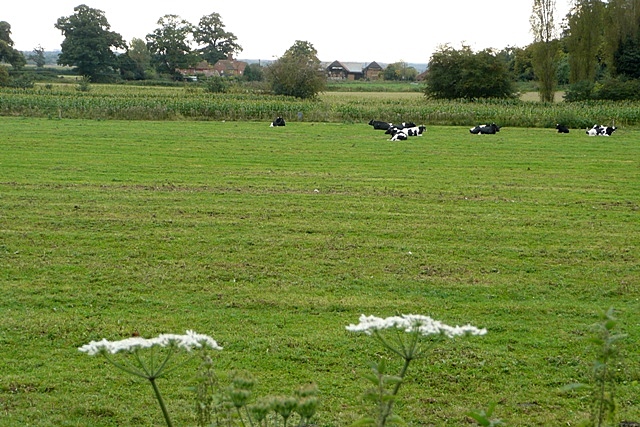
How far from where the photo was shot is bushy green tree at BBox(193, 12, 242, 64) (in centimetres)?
12644

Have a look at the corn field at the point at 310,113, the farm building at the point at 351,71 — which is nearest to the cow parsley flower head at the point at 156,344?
the corn field at the point at 310,113

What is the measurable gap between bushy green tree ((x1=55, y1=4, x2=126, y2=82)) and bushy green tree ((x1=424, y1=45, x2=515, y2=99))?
52.4m

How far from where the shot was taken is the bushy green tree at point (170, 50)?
10200cm

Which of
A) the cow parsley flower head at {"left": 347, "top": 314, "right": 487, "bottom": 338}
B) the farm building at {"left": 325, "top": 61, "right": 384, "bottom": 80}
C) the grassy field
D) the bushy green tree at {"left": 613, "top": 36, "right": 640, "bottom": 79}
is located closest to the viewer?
the cow parsley flower head at {"left": 347, "top": 314, "right": 487, "bottom": 338}

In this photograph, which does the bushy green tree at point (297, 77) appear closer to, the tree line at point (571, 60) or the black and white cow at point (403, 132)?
the tree line at point (571, 60)

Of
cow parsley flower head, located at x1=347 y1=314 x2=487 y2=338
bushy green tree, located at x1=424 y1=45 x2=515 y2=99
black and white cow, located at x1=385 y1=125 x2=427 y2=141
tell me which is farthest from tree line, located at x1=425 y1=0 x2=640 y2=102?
cow parsley flower head, located at x1=347 y1=314 x2=487 y2=338

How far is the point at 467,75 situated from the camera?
54812 millimetres

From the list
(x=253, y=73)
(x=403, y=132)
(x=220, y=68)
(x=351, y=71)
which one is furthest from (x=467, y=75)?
(x=351, y=71)

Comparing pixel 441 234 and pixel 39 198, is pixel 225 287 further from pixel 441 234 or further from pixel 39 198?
pixel 39 198

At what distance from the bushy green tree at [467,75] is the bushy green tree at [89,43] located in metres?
52.4

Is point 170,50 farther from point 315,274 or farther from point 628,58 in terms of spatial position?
point 315,274

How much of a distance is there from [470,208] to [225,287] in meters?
6.98

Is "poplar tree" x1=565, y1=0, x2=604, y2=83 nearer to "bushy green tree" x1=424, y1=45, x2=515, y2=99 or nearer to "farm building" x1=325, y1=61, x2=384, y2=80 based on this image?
"bushy green tree" x1=424, y1=45, x2=515, y2=99

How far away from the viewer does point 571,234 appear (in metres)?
12.5
